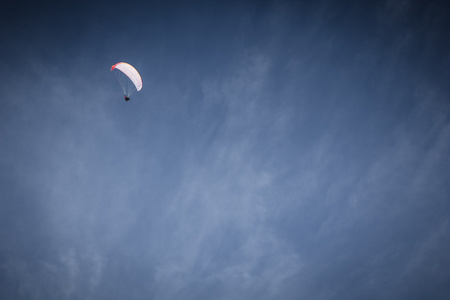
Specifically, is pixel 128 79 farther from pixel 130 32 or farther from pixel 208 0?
pixel 208 0

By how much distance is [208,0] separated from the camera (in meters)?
130

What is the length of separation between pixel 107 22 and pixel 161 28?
2777 centimetres

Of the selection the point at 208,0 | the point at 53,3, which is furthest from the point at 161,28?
the point at 53,3

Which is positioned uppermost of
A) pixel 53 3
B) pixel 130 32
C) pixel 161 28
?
pixel 161 28

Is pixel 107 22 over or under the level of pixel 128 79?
over

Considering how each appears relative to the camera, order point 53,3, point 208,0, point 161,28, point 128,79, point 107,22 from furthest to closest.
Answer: point 208,0, point 161,28, point 107,22, point 53,3, point 128,79

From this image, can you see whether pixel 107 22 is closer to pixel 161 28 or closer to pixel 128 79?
pixel 161 28

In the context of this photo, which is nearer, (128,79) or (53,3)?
(128,79)

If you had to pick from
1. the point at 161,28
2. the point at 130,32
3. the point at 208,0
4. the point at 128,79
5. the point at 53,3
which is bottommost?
the point at 128,79

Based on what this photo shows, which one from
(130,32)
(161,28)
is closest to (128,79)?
(130,32)

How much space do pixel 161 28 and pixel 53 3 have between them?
4331 cm

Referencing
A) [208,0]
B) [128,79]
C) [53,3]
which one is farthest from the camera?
[208,0]

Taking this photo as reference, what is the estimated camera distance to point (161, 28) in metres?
118

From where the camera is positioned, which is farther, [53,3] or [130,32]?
[130,32]
